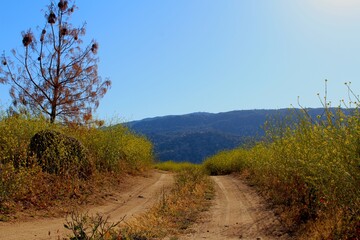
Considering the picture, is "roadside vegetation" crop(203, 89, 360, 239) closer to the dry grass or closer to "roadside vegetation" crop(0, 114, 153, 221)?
the dry grass

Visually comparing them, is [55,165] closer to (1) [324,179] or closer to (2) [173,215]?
(2) [173,215]

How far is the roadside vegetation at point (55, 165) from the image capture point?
386 inches

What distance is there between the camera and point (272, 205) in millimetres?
10867

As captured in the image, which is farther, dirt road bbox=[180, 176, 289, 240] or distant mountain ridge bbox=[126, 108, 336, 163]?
distant mountain ridge bbox=[126, 108, 336, 163]

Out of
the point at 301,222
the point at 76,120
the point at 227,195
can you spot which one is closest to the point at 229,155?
the point at 76,120

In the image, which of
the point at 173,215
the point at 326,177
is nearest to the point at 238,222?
the point at 173,215

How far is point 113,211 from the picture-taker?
1057 centimetres

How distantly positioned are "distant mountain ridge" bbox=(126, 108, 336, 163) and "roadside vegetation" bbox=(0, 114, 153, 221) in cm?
694

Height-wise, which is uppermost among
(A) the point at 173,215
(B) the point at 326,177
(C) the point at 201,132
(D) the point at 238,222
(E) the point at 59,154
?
(E) the point at 59,154

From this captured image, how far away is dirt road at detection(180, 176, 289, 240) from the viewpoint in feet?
25.0

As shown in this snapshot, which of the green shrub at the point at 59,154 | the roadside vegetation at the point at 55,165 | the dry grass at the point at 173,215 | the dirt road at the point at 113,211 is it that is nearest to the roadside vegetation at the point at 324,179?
the dry grass at the point at 173,215

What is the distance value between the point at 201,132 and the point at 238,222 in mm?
100236

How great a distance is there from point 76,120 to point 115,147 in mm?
3811

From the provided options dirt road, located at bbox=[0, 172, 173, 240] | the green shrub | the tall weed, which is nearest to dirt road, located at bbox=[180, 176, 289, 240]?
the tall weed
